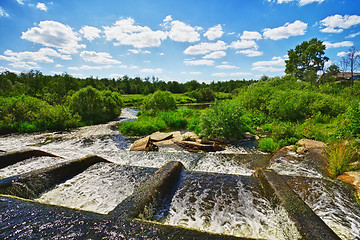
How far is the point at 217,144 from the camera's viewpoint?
10.5m

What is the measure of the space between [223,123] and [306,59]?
50531 mm

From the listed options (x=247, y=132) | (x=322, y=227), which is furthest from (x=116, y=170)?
(x=247, y=132)

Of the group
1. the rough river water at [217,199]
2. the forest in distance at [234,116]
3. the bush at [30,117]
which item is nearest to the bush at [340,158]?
the forest in distance at [234,116]

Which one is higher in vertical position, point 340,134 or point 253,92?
point 253,92

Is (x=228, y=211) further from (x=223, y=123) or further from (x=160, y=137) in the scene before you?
(x=160, y=137)

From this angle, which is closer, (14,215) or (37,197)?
(14,215)

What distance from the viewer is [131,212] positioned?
275cm

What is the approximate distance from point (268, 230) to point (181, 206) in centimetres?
168

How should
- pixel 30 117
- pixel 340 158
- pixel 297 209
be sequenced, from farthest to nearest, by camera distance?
pixel 30 117 < pixel 340 158 < pixel 297 209

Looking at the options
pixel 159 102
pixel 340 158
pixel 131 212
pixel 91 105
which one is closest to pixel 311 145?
pixel 340 158

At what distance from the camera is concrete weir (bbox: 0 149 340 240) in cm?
224

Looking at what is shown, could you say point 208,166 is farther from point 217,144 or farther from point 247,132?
point 247,132

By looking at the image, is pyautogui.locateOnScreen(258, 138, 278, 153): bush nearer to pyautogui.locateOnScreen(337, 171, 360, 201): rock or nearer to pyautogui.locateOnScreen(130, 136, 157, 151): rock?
pyautogui.locateOnScreen(337, 171, 360, 201): rock

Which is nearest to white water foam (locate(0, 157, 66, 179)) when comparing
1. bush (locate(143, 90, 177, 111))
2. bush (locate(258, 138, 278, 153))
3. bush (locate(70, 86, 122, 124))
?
bush (locate(258, 138, 278, 153))
